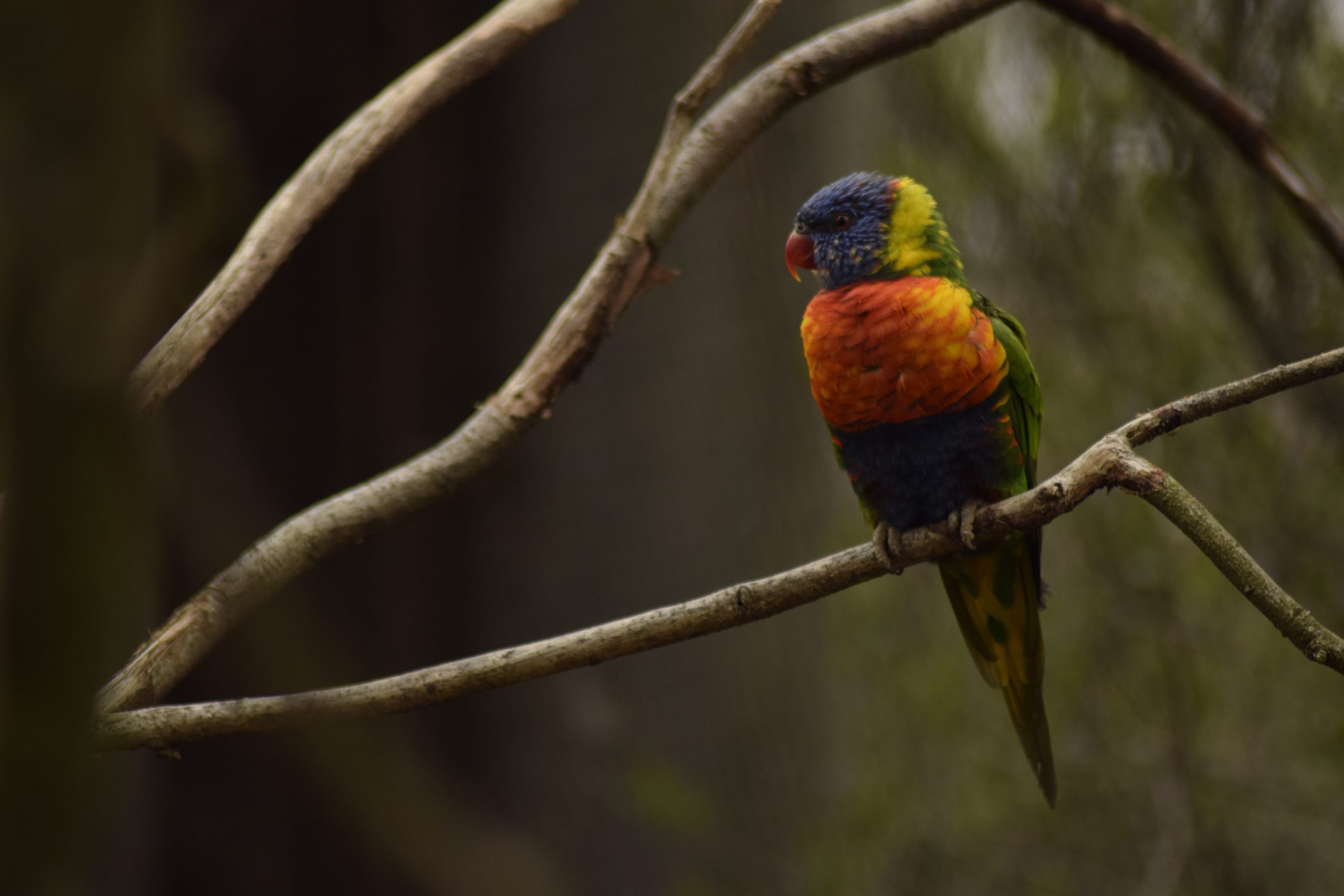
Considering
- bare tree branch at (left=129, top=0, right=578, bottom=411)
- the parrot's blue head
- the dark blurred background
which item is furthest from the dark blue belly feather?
the dark blurred background

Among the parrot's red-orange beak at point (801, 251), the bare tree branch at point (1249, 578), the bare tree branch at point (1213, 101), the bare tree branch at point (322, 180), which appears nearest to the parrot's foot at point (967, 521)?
the bare tree branch at point (1249, 578)

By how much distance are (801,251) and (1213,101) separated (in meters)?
0.69

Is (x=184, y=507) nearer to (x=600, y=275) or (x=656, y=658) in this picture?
(x=600, y=275)

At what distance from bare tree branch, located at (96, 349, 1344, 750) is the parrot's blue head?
0.58m

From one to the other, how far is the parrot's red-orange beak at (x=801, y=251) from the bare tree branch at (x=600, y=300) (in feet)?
1.29

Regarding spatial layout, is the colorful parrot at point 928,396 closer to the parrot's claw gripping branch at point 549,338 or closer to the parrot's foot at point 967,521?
the parrot's foot at point 967,521

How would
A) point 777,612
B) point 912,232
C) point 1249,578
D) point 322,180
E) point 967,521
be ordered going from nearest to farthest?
point 1249,578 → point 777,612 → point 322,180 → point 967,521 → point 912,232

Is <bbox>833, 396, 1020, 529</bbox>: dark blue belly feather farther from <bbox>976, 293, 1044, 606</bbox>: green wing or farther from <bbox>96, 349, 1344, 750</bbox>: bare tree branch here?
<bbox>96, 349, 1344, 750</bbox>: bare tree branch

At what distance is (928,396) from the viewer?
5.02 feet

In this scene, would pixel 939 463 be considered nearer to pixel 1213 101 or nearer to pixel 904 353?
pixel 904 353

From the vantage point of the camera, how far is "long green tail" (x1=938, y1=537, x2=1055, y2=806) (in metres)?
1.66

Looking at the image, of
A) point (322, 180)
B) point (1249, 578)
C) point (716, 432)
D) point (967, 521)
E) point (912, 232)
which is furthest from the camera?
point (716, 432)

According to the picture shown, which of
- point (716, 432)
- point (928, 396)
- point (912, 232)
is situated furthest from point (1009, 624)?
point (716, 432)

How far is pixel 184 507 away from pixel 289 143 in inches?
79.2
